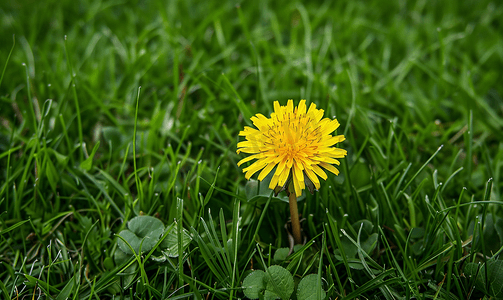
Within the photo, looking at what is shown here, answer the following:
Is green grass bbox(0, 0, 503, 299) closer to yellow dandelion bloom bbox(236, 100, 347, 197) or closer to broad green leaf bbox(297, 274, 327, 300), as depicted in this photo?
broad green leaf bbox(297, 274, 327, 300)

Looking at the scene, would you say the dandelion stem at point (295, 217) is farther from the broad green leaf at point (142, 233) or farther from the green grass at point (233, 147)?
the broad green leaf at point (142, 233)

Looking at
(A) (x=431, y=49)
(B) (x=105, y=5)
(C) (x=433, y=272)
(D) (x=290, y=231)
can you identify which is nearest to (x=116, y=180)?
(D) (x=290, y=231)

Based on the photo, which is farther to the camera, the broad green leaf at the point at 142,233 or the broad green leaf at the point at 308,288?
the broad green leaf at the point at 142,233

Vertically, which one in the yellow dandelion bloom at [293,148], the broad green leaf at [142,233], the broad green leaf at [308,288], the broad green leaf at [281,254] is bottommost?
the broad green leaf at [308,288]

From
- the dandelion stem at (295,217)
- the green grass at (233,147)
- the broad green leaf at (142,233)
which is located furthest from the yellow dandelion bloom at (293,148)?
the broad green leaf at (142,233)

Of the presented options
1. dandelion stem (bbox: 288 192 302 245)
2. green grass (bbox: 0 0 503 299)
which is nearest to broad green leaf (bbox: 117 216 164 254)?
green grass (bbox: 0 0 503 299)

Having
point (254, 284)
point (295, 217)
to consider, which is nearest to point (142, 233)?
point (254, 284)

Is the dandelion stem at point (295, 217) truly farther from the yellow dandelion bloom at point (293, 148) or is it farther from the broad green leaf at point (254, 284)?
the broad green leaf at point (254, 284)

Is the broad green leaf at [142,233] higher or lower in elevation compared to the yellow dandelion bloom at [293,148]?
lower
